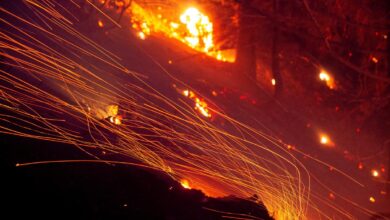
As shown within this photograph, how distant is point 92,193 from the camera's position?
3318 millimetres

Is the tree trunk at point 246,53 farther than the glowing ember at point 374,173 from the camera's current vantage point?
Yes

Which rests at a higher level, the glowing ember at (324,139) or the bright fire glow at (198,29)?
the bright fire glow at (198,29)

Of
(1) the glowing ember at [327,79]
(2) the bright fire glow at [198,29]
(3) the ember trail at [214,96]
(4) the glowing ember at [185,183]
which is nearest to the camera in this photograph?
(4) the glowing ember at [185,183]

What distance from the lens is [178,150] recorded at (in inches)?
224

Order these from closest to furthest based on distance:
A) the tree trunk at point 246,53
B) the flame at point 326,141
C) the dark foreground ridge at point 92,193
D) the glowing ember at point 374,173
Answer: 1. the dark foreground ridge at point 92,193
2. the glowing ember at point 374,173
3. the flame at point 326,141
4. the tree trunk at point 246,53

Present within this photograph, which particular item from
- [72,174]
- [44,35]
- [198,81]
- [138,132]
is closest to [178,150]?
[138,132]

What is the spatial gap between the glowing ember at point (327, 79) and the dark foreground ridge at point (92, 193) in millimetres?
9188

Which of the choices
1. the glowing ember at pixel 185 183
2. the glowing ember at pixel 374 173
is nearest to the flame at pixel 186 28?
the glowing ember at pixel 374 173

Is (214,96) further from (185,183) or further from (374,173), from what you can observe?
(185,183)

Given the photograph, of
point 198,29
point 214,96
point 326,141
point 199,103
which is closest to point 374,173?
point 326,141

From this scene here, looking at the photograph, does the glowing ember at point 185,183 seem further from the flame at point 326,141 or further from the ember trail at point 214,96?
the flame at point 326,141

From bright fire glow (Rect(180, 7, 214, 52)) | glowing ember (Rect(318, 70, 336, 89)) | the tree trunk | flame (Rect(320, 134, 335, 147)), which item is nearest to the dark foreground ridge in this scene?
flame (Rect(320, 134, 335, 147))

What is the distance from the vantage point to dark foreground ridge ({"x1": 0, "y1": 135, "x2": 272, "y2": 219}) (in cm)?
301

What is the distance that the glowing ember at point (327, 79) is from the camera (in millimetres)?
12047
